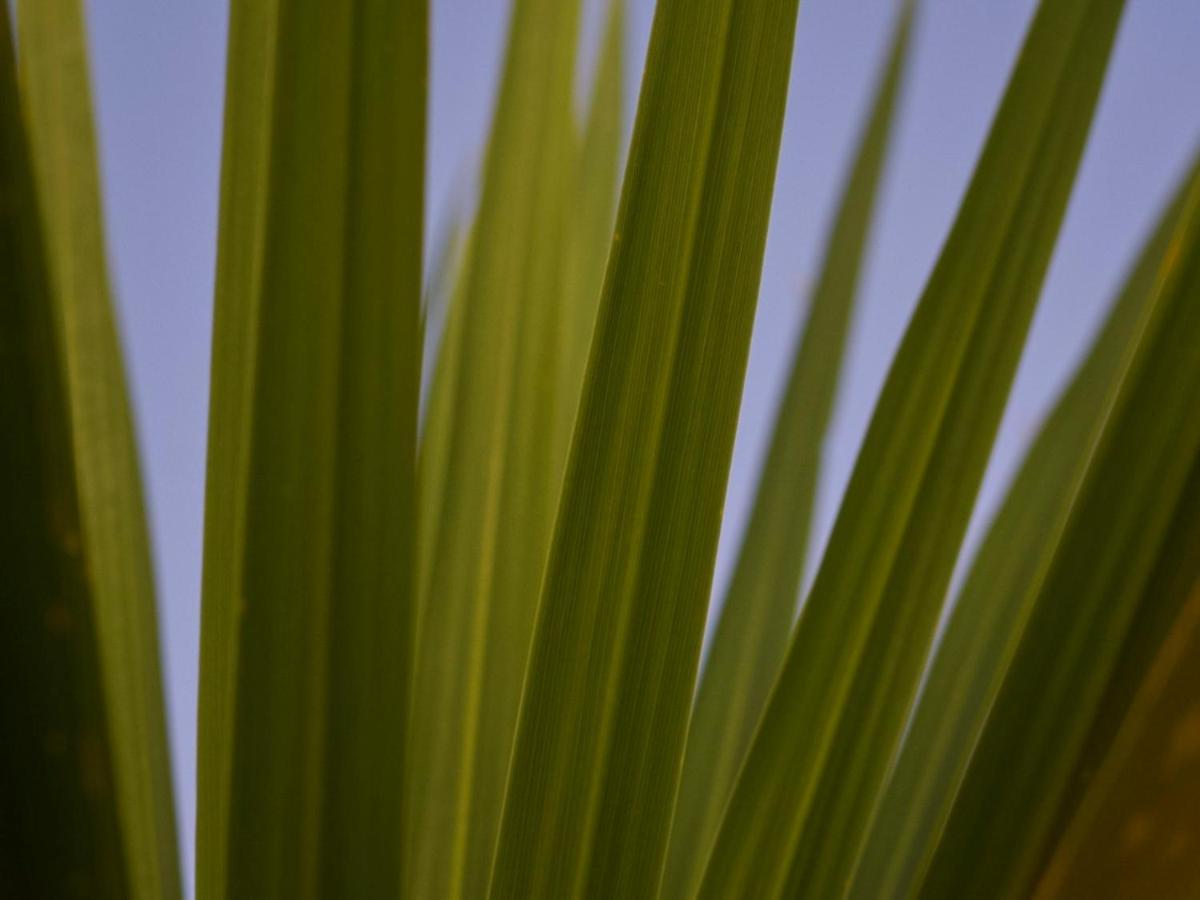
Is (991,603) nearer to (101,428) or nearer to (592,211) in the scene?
(592,211)

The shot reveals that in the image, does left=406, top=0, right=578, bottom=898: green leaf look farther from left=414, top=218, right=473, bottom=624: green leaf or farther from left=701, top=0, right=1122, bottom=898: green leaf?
left=701, top=0, right=1122, bottom=898: green leaf

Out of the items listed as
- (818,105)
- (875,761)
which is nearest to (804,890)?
(875,761)

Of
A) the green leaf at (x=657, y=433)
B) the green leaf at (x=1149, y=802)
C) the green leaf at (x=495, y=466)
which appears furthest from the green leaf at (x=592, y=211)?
the green leaf at (x=1149, y=802)

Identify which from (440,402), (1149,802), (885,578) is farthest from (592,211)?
(1149,802)


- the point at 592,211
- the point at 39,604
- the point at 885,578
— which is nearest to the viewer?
the point at 39,604

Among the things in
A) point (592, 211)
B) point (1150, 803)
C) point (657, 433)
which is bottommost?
point (1150, 803)

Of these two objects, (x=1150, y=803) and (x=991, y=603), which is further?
(x=991, y=603)

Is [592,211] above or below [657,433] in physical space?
above
